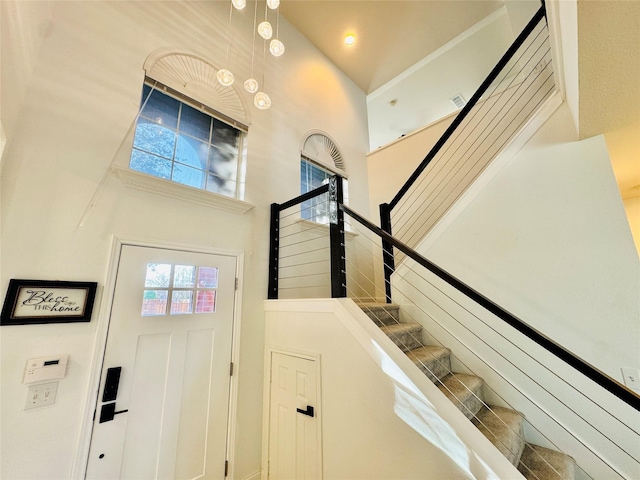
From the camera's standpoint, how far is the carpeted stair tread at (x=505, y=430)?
1.46m

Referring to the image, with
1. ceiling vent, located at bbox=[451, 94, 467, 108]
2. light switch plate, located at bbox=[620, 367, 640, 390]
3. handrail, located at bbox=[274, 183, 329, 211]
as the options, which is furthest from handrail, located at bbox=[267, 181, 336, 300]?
ceiling vent, located at bbox=[451, 94, 467, 108]

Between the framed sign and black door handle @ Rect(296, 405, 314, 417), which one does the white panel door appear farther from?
the framed sign

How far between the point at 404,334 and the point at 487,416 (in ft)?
2.44

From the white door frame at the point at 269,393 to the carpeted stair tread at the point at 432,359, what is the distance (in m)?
0.74

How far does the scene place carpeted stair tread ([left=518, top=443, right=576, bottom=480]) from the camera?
4.87ft

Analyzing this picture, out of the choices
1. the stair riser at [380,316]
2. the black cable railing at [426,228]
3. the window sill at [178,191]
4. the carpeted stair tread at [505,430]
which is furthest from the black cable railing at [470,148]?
the window sill at [178,191]

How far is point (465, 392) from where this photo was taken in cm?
178

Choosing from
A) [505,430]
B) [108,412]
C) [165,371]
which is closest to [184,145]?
[165,371]

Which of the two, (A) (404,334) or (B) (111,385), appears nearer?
(B) (111,385)

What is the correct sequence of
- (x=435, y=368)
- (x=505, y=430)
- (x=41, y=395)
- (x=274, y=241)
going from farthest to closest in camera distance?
(x=274, y=241) < (x=435, y=368) < (x=505, y=430) < (x=41, y=395)

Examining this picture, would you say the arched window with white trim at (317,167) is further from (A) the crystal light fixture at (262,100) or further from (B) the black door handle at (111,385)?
(B) the black door handle at (111,385)

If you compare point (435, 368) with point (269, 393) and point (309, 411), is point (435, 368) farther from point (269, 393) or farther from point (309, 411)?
point (269, 393)

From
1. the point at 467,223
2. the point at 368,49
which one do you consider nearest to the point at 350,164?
the point at 368,49

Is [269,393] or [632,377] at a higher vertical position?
[632,377]
